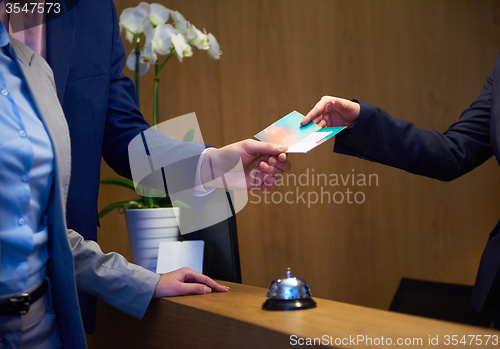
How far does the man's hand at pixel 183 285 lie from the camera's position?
0.98 m

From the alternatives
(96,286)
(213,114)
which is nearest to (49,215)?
(96,286)

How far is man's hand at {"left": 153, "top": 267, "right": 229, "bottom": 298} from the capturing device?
3.20ft

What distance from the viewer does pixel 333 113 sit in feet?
4.15

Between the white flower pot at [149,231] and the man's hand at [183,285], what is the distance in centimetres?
27

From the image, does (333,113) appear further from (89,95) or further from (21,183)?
(21,183)

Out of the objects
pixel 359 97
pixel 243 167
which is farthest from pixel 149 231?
pixel 359 97

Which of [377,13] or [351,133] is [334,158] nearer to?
[377,13]

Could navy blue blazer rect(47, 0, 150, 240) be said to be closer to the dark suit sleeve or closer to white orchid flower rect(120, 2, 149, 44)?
white orchid flower rect(120, 2, 149, 44)

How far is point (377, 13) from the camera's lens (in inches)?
115

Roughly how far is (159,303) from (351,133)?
25.1 inches

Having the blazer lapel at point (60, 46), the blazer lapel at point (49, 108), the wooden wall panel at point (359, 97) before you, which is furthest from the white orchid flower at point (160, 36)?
the wooden wall panel at point (359, 97)

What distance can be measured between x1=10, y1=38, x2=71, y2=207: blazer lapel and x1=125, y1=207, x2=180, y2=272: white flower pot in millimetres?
422

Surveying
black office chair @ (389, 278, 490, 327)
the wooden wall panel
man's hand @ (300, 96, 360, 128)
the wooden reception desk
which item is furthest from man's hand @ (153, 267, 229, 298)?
black office chair @ (389, 278, 490, 327)

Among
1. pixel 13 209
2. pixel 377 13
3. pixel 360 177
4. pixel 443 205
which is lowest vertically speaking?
pixel 443 205
